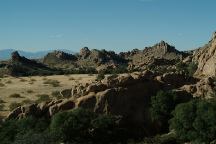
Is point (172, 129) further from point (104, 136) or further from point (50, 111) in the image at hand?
point (50, 111)

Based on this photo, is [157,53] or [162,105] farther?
[157,53]

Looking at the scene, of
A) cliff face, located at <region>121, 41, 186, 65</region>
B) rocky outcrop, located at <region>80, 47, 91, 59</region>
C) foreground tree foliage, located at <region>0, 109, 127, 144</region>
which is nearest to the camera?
foreground tree foliage, located at <region>0, 109, 127, 144</region>

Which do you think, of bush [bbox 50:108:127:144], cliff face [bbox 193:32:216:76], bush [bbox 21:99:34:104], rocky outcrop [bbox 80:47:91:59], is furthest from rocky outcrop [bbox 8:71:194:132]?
rocky outcrop [bbox 80:47:91:59]

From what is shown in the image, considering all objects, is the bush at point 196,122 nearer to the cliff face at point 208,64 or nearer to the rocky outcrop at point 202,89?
the rocky outcrop at point 202,89

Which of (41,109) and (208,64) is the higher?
(208,64)

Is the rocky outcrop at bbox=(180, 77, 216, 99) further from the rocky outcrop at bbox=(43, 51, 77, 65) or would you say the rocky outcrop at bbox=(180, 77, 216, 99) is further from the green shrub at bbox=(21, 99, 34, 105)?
the rocky outcrop at bbox=(43, 51, 77, 65)

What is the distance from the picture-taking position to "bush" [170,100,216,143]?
105 ft

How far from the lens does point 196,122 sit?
32.4m

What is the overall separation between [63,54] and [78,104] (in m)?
124

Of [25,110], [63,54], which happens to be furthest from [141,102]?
[63,54]

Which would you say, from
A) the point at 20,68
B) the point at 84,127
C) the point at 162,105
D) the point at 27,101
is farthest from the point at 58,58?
the point at 84,127

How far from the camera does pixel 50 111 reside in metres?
36.1

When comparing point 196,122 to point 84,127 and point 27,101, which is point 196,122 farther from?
point 27,101

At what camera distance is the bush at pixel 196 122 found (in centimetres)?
3212
